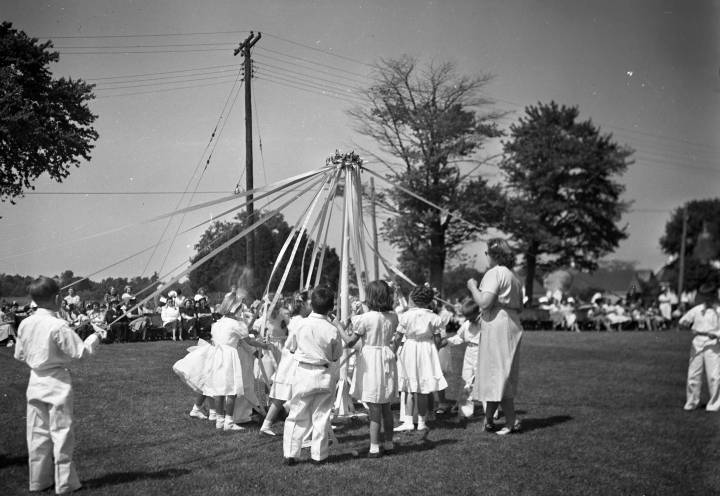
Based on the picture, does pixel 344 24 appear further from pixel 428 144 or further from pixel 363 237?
pixel 428 144

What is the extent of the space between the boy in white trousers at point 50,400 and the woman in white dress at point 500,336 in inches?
149

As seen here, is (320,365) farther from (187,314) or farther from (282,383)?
(187,314)

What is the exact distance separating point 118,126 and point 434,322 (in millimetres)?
5841

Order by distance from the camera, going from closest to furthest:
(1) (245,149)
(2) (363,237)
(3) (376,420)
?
(3) (376,420)
(2) (363,237)
(1) (245,149)

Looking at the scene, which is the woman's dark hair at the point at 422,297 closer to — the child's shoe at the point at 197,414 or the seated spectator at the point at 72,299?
the child's shoe at the point at 197,414

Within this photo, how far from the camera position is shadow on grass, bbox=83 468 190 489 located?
15.3 feet

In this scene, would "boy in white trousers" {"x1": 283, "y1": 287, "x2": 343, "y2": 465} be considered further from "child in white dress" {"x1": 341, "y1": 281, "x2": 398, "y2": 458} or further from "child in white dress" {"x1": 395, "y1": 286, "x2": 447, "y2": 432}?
"child in white dress" {"x1": 395, "y1": 286, "x2": 447, "y2": 432}

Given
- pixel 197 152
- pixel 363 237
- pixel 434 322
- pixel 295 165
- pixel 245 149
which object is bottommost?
pixel 434 322

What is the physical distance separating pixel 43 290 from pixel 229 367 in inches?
99.3

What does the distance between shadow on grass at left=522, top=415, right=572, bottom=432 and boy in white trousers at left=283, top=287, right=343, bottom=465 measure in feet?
8.26

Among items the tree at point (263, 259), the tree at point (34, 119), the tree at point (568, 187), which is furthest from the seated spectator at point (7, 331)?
the tree at point (568, 187)

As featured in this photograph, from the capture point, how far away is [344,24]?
7879 millimetres

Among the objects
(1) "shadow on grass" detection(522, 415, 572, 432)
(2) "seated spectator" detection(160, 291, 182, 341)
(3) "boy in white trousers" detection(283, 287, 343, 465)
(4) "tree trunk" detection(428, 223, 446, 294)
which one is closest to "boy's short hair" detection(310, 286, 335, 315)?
(3) "boy in white trousers" detection(283, 287, 343, 465)

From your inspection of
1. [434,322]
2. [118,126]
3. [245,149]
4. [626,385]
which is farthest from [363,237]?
[245,149]
